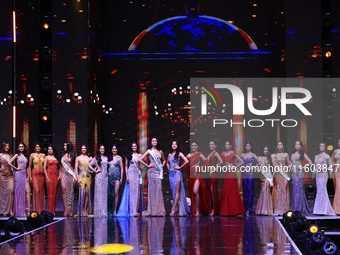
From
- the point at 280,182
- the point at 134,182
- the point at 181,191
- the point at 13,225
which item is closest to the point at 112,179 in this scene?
the point at 134,182

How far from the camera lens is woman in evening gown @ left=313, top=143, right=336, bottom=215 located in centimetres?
939

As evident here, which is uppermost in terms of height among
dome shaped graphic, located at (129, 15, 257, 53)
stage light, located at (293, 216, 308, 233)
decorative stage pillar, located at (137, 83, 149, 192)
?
dome shaped graphic, located at (129, 15, 257, 53)

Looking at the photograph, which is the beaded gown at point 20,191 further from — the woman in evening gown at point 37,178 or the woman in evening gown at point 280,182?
the woman in evening gown at point 280,182

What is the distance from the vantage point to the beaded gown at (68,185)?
9555 millimetres

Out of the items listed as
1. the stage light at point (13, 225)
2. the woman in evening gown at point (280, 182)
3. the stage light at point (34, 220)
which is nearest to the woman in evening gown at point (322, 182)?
the woman in evening gown at point (280, 182)

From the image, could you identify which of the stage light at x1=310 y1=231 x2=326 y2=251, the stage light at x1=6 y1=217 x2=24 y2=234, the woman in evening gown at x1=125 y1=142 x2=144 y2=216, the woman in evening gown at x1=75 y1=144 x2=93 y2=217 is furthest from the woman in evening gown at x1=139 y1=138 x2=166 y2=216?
the stage light at x1=310 y1=231 x2=326 y2=251

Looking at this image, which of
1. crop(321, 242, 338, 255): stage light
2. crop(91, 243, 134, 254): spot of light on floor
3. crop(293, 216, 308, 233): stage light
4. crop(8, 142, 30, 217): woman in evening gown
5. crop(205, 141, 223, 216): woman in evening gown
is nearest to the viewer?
crop(321, 242, 338, 255): stage light

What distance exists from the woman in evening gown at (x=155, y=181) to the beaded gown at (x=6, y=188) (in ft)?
7.61

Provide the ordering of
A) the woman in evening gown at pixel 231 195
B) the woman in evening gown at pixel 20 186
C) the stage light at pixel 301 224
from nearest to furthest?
the stage light at pixel 301 224 < the woman in evening gown at pixel 231 195 < the woman in evening gown at pixel 20 186

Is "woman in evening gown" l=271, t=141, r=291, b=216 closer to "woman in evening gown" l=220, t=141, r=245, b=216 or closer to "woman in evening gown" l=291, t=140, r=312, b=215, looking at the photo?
"woman in evening gown" l=291, t=140, r=312, b=215

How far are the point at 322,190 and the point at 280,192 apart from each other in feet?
2.34

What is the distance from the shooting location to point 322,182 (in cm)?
952

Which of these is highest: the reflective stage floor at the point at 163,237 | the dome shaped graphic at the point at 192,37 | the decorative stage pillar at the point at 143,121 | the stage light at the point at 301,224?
the dome shaped graphic at the point at 192,37

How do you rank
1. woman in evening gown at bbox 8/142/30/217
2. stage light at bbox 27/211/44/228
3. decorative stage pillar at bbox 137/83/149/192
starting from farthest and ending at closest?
1. decorative stage pillar at bbox 137/83/149/192
2. woman in evening gown at bbox 8/142/30/217
3. stage light at bbox 27/211/44/228
